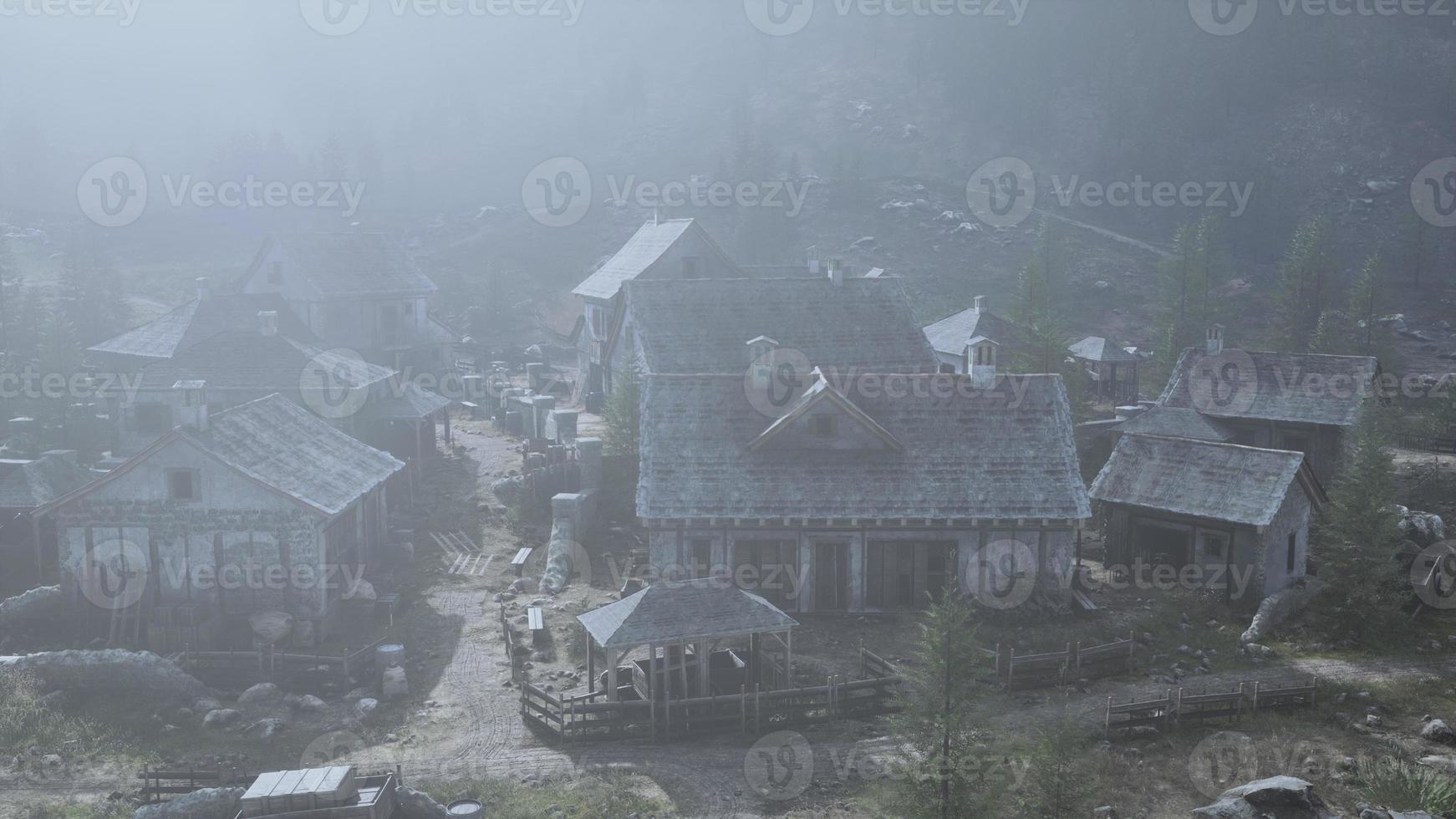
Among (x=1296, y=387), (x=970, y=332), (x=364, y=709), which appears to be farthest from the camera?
(x=970, y=332)

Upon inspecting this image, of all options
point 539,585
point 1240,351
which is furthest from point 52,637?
point 1240,351

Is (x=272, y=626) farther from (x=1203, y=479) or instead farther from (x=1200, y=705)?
(x=1203, y=479)

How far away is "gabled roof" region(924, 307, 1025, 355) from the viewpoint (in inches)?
2077

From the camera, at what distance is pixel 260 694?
75.2 feet

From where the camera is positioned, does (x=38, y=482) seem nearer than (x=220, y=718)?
No

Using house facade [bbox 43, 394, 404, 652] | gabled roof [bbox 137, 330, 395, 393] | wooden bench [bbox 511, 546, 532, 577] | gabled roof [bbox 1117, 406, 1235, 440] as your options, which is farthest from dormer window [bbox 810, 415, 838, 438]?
gabled roof [bbox 137, 330, 395, 393]

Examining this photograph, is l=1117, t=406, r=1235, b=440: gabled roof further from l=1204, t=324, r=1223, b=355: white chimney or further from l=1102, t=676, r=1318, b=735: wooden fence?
l=1102, t=676, r=1318, b=735: wooden fence

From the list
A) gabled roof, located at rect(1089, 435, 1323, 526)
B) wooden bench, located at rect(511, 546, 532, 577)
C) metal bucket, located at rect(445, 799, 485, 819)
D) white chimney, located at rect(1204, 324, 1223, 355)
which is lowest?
metal bucket, located at rect(445, 799, 485, 819)

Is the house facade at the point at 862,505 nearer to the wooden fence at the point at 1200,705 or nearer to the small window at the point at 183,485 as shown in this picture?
the wooden fence at the point at 1200,705

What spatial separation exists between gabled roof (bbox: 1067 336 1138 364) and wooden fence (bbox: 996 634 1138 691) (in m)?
32.2

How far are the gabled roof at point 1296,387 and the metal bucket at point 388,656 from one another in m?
31.3

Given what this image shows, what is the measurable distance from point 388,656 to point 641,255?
30.4 m

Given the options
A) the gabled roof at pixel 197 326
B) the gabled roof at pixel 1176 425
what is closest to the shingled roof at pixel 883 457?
the gabled roof at pixel 1176 425

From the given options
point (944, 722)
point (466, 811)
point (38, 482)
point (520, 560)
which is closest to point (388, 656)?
point (520, 560)
